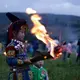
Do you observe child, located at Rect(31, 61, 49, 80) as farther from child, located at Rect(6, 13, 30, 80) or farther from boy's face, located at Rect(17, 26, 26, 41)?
boy's face, located at Rect(17, 26, 26, 41)

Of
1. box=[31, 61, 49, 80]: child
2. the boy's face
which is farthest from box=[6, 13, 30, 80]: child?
box=[31, 61, 49, 80]: child

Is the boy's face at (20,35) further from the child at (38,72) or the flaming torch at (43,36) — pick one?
the child at (38,72)

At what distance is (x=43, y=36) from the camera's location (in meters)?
7.21

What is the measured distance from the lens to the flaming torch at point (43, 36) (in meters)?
6.91

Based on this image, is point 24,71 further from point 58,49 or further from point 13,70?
point 58,49

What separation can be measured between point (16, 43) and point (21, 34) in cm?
20

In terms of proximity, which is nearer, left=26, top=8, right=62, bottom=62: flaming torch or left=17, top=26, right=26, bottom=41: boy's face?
left=26, top=8, right=62, bottom=62: flaming torch

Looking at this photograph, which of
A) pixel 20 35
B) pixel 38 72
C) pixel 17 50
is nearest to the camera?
pixel 17 50

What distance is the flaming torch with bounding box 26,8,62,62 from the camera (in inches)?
272

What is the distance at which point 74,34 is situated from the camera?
26.5 m

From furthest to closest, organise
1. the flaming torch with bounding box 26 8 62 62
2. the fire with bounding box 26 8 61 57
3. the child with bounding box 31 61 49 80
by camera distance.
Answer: the child with bounding box 31 61 49 80, the fire with bounding box 26 8 61 57, the flaming torch with bounding box 26 8 62 62

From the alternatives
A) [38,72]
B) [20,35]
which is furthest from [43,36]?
[38,72]

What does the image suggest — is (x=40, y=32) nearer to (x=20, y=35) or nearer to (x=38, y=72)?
(x=20, y=35)

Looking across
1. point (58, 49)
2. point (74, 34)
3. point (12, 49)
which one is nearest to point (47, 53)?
point (58, 49)
